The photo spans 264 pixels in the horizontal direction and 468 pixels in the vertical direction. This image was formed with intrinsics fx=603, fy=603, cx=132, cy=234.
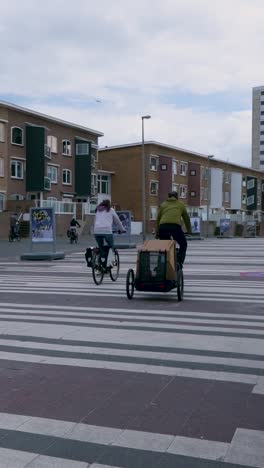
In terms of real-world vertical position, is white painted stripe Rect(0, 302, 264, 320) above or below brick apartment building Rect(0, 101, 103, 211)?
below

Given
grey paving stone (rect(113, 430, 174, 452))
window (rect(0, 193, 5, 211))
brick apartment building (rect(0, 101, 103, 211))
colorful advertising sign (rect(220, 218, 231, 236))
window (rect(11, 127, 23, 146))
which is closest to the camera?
grey paving stone (rect(113, 430, 174, 452))

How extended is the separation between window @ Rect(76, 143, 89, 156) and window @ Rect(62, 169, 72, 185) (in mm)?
2228

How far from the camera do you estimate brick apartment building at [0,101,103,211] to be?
4966 centimetres

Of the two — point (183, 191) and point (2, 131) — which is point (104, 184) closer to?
point (183, 191)

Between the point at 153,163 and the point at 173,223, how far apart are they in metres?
60.4

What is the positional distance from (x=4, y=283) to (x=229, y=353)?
7.89m

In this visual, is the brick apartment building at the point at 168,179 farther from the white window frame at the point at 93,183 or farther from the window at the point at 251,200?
the white window frame at the point at 93,183

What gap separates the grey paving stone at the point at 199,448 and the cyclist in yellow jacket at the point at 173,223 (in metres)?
6.60

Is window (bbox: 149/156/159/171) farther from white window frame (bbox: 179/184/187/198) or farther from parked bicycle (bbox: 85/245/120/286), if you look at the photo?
parked bicycle (bbox: 85/245/120/286)

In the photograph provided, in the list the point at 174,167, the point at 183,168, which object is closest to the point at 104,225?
the point at 174,167

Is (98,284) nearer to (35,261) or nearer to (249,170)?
(35,261)

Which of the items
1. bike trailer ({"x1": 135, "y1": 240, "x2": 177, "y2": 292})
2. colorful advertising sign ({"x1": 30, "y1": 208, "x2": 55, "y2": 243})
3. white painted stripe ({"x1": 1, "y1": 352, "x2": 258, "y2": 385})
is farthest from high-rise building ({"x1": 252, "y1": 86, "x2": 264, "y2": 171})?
white painted stripe ({"x1": 1, "y1": 352, "x2": 258, "y2": 385})

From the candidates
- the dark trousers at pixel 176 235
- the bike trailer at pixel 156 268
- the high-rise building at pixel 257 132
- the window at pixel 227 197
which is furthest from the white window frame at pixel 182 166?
the high-rise building at pixel 257 132

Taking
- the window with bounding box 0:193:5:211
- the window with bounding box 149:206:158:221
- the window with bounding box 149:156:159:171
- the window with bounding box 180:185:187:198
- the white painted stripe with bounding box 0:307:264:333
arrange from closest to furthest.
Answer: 1. the white painted stripe with bounding box 0:307:264:333
2. the window with bounding box 0:193:5:211
3. the window with bounding box 149:206:158:221
4. the window with bounding box 149:156:159:171
5. the window with bounding box 180:185:187:198
